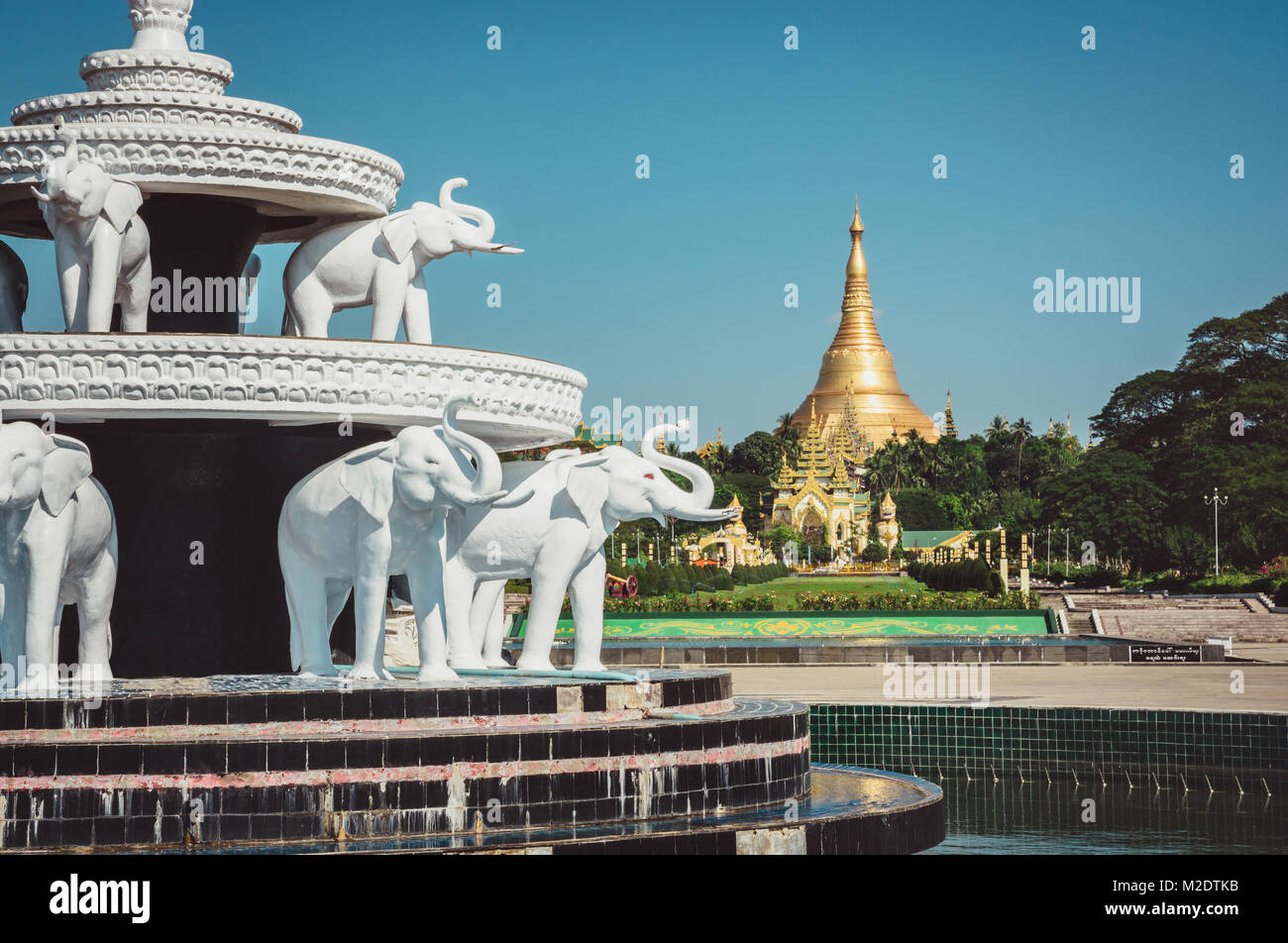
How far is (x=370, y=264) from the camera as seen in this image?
15.5m

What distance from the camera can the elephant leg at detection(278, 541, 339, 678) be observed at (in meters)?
13.6

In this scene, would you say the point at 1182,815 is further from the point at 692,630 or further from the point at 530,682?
the point at 692,630

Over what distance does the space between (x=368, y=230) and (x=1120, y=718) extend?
9283 mm

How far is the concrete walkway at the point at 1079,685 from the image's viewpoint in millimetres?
21047

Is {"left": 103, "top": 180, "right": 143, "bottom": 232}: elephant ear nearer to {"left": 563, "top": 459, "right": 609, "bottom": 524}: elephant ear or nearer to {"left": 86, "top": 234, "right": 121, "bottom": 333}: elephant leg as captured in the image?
{"left": 86, "top": 234, "right": 121, "bottom": 333}: elephant leg

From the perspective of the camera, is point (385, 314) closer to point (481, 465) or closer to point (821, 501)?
point (481, 465)

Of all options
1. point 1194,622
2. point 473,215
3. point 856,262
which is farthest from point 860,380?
point 473,215

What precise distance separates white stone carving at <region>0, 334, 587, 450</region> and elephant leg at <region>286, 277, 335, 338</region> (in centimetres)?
174

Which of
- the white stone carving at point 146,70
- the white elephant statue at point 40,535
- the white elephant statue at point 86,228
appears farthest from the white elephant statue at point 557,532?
the white stone carving at point 146,70

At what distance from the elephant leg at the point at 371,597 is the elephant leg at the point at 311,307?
9.26ft

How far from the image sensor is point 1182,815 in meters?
15.5

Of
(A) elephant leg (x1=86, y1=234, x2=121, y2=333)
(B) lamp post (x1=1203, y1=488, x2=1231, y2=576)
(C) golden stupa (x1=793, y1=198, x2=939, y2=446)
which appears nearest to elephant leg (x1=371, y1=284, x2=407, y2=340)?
(A) elephant leg (x1=86, y1=234, x2=121, y2=333)

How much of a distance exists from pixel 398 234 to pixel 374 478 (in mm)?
3069
